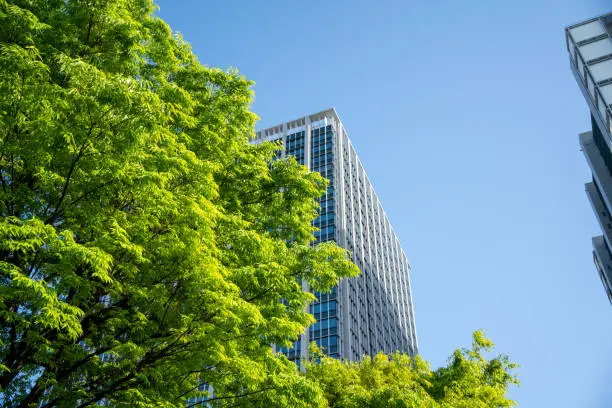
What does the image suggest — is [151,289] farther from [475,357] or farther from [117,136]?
[475,357]

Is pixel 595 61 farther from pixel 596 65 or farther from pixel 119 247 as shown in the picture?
pixel 119 247

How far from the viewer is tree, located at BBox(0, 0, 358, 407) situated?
798 centimetres

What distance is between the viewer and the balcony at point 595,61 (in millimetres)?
52094

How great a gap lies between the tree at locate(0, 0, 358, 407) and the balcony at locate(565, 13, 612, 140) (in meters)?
53.2

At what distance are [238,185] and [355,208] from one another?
3590 inches

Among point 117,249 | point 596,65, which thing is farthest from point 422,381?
point 596,65

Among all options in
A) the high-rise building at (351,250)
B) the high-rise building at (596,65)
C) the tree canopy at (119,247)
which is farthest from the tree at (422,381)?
the high-rise building at (351,250)

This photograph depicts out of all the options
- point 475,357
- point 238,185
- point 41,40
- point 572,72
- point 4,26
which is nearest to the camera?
point 4,26

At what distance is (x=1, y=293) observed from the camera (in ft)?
23.9

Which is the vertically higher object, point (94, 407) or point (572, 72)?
point (572, 72)

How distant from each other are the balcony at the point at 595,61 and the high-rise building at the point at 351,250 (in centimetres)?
3757

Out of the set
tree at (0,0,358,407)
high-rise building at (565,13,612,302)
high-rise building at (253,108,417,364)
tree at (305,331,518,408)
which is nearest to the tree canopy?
tree at (0,0,358,407)

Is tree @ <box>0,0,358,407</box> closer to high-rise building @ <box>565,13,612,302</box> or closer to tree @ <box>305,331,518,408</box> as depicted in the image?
tree @ <box>305,331,518,408</box>

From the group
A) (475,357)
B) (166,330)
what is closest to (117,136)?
(166,330)
